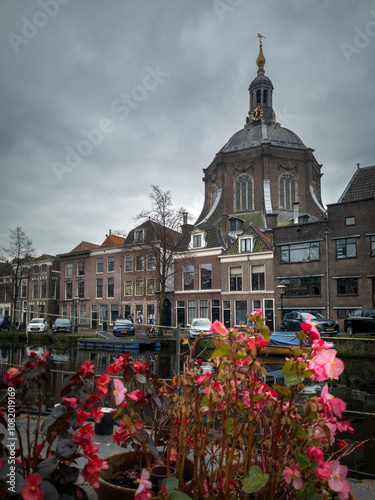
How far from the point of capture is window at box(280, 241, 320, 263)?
26844mm

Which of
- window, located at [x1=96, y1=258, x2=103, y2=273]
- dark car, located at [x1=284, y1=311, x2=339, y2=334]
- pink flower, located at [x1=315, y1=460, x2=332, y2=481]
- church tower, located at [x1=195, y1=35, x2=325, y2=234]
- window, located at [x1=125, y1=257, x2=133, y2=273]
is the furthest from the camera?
window, located at [x1=96, y1=258, x2=103, y2=273]

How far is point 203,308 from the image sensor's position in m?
31.7

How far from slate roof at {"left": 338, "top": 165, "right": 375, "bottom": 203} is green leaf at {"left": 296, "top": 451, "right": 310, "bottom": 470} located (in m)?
27.3

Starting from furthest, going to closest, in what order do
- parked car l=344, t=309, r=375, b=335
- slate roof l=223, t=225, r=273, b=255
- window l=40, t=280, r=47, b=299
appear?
window l=40, t=280, r=47, b=299
slate roof l=223, t=225, r=273, b=255
parked car l=344, t=309, r=375, b=335

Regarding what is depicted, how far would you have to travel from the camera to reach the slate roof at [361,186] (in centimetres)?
2678

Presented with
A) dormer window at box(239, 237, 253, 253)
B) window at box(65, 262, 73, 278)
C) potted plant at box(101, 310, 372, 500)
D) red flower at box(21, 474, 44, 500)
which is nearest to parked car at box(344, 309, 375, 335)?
dormer window at box(239, 237, 253, 253)

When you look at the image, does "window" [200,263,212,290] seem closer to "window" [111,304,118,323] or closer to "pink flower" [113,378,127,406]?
"window" [111,304,118,323]

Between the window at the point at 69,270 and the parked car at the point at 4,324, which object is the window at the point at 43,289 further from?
the parked car at the point at 4,324

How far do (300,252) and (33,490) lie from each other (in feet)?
90.0

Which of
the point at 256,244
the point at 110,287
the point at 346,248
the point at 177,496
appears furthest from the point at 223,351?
the point at 110,287

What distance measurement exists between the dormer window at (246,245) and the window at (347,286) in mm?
7265

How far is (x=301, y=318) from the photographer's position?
70.3ft

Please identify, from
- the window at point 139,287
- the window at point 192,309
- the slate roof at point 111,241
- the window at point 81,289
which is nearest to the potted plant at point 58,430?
the window at point 192,309

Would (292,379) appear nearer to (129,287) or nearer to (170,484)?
(170,484)
